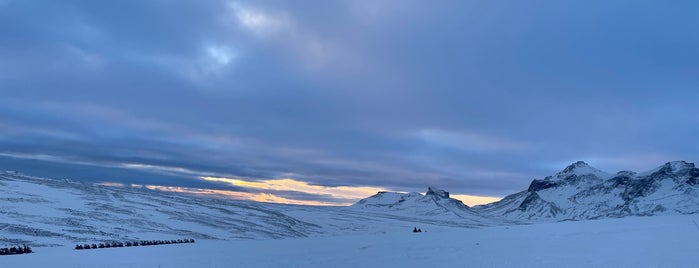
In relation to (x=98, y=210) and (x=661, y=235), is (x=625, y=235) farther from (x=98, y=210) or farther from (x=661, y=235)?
(x=98, y=210)

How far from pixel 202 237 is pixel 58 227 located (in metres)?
16.7

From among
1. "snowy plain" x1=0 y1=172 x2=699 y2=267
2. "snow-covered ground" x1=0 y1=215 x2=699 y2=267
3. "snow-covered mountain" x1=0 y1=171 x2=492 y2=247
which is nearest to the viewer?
"snow-covered ground" x1=0 y1=215 x2=699 y2=267

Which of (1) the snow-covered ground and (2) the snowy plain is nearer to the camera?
(1) the snow-covered ground

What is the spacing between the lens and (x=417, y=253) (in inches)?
1032

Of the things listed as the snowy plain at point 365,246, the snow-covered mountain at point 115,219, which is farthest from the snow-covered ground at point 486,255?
the snow-covered mountain at point 115,219

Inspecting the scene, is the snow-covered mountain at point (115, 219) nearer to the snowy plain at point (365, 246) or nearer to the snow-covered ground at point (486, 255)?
the snowy plain at point (365, 246)

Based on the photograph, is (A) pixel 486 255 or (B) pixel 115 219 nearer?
(A) pixel 486 255

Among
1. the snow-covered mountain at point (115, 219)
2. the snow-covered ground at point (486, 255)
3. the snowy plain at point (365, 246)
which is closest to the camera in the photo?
the snow-covered ground at point (486, 255)

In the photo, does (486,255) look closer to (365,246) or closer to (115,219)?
(365,246)

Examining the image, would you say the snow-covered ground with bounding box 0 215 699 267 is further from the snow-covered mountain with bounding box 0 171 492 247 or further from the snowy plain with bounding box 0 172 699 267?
the snow-covered mountain with bounding box 0 171 492 247

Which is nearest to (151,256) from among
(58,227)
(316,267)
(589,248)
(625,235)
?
(316,267)

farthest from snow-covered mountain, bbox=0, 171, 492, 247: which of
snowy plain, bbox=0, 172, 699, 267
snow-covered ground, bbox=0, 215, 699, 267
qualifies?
snow-covered ground, bbox=0, 215, 699, 267

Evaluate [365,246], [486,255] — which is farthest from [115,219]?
[486,255]

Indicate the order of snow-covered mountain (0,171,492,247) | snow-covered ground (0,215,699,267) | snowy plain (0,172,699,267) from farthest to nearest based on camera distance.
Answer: snow-covered mountain (0,171,492,247) → snowy plain (0,172,699,267) → snow-covered ground (0,215,699,267)
